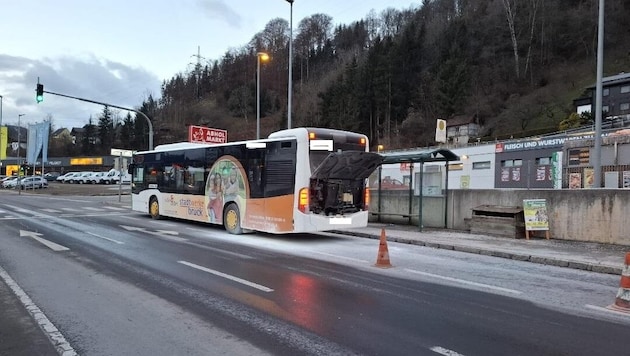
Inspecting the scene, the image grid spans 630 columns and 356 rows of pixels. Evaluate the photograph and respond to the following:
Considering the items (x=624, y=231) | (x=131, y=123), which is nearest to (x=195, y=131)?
(x=624, y=231)

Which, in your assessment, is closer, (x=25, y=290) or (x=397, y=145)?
(x=25, y=290)

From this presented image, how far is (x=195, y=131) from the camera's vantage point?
3344 centimetres

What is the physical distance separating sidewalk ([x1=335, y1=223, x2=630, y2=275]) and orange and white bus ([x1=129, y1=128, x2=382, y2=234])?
182 cm

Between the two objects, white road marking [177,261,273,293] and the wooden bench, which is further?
the wooden bench

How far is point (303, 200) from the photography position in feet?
44.2

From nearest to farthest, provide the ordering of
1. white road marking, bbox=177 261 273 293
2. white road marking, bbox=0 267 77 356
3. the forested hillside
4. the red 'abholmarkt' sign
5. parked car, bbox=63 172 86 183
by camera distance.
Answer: white road marking, bbox=0 267 77 356 → white road marking, bbox=177 261 273 293 → the red 'abholmarkt' sign → the forested hillside → parked car, bbox=63 172 86 183

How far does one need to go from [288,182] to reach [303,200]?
69cm

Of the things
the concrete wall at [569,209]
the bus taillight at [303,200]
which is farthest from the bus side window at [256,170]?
the concrete wall at [569,209]

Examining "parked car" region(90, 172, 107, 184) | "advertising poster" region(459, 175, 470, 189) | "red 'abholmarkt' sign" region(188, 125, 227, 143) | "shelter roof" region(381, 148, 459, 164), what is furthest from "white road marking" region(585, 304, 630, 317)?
"parked car" region(90, 172, 107, 184)

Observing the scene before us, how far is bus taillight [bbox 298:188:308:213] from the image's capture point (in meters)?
13.5

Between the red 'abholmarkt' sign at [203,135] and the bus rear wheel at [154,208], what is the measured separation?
12489mm

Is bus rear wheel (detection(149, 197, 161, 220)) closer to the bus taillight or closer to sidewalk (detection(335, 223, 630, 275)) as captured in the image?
sidewalk (detection(335, 223, 630, 275))

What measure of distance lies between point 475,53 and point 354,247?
269ft

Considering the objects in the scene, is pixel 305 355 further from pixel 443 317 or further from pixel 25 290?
pixel 25 290
